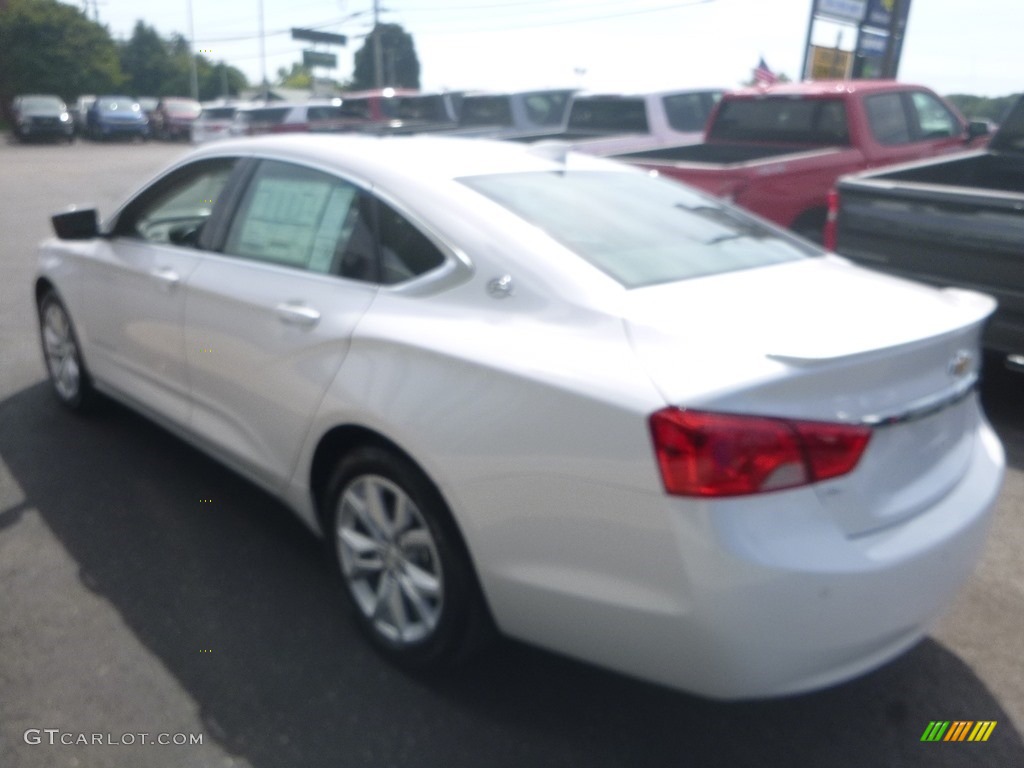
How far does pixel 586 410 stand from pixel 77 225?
3277 millimetres

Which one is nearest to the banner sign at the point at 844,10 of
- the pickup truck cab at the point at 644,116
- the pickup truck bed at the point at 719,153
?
the pickup truck cab at the point at 644,116

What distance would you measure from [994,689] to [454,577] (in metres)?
1.66

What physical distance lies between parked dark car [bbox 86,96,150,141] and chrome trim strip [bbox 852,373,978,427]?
42.7m

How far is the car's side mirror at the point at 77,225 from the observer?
4.77 meters

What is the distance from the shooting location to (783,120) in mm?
9492

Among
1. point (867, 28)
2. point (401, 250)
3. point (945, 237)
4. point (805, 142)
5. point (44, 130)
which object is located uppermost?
point (867, 28)

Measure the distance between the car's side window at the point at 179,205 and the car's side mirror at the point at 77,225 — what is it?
136 mm

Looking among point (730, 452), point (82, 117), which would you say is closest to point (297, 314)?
point (730, 452)

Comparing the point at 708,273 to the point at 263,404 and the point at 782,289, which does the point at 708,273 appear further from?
the point at 263,404

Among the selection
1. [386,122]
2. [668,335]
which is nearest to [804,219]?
[668,335]

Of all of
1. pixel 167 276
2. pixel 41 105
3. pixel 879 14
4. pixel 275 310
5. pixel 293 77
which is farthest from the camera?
pixel 293 77

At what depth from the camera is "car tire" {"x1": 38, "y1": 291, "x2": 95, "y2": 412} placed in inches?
207

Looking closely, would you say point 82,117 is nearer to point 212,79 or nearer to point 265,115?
point 265,115

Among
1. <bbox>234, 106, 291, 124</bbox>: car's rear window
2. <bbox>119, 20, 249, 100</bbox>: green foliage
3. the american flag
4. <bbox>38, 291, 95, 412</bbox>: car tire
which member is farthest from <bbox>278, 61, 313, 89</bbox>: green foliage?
<bbox>38, 291, 95, 412</bbox>: car tire
